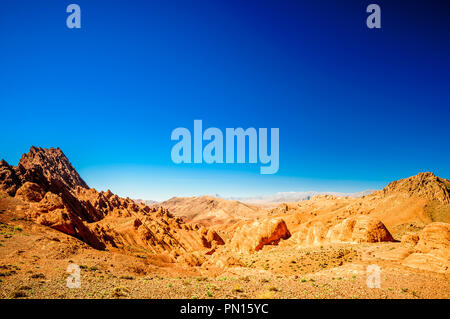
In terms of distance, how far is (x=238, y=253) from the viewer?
128ft

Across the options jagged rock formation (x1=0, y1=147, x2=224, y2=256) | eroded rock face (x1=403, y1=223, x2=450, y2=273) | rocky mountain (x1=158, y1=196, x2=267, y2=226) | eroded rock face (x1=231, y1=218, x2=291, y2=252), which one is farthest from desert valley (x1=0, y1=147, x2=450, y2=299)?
rocky mountain (x1=158, y1=196, x2=267, y2=226)

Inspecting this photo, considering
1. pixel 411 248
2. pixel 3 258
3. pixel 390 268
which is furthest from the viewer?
pixel 411 248

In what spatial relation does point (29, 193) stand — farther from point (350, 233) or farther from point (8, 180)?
point (350, 233)

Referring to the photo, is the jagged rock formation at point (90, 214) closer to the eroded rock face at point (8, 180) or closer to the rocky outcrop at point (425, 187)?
the eroded rock face at point (8, 180)

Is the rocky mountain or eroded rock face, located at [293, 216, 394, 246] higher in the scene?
eroded rock face, located at [293, 216, 394, 246]

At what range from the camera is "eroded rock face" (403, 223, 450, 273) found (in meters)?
17.1

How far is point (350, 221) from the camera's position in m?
34.8

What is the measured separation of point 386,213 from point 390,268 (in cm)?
4988

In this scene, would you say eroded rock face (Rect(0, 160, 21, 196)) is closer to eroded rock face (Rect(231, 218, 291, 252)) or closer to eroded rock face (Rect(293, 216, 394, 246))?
eroded rock face (Rect(231, 218, 291, 252))

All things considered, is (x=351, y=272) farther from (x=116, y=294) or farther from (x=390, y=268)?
(x=116, y=294)

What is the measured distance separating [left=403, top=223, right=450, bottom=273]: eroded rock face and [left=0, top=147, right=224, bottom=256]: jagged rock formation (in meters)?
39.3
